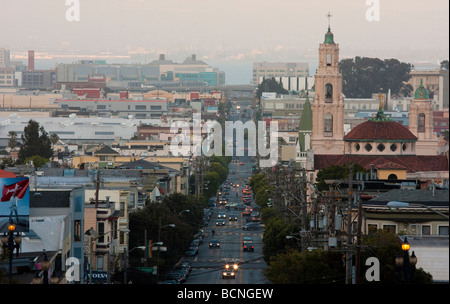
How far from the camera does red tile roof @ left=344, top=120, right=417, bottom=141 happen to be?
147 metres

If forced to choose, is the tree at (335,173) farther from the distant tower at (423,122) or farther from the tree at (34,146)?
the tree at (34,146)

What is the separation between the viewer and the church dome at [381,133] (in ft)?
481

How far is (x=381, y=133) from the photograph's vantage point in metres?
147

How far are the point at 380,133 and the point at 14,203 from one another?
294ft

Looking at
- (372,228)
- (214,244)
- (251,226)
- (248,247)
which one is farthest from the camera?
(251,226)

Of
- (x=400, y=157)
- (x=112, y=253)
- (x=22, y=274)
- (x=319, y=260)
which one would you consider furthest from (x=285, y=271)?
(x=400, y=157)

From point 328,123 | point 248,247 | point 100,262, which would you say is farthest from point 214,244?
point 328,123

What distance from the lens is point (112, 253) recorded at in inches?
3127

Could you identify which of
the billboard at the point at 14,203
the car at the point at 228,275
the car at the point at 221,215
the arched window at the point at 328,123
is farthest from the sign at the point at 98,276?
the arched window at the point at 328,123

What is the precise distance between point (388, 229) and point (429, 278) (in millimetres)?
28164

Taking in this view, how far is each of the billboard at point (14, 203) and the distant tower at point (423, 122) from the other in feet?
323

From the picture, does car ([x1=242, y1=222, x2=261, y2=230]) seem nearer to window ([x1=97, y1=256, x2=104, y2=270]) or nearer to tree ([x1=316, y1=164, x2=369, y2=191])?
tree ([x1=316, y1=164, x2=369, y2=191])

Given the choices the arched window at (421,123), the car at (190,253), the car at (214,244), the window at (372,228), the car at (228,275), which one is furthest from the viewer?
the arched window at (421,123)

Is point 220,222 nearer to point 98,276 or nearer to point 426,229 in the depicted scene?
point 98,276
